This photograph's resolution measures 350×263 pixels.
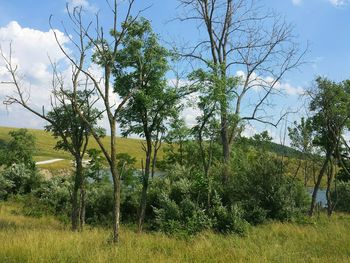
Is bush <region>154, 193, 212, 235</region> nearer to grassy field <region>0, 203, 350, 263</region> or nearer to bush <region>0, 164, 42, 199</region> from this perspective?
grassy field <region>0, 203, 350, 263</region>

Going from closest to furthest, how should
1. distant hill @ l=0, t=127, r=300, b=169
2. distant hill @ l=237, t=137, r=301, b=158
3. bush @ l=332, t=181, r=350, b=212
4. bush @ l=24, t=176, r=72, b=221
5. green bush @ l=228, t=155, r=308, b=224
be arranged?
green bush @ l=228, t=155, r=308, b=224
distant hill @ l=237, t=137, r=301, b=158
distant hill @ l=0, t=127, r=300, b=169
bush @ l=24, t=176, r=72, b=221
bush @ l=332, t=181, r=350, b=212

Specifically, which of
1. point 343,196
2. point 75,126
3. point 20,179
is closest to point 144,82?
point 75,126

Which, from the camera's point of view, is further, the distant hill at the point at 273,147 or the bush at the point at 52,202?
the bush at the point at 52,202

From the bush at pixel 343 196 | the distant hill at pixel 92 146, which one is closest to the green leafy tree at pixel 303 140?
the distant hill at pixel 92 146

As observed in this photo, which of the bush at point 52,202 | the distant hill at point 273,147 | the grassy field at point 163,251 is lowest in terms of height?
the bush at point 52,202

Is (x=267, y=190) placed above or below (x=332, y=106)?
below

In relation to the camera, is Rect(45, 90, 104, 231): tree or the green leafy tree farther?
the green leafy tree

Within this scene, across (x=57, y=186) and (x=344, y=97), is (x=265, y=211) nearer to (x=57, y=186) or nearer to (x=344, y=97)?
(x=344, y=97)

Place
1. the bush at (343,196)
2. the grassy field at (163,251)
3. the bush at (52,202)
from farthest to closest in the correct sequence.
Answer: the bush at (343,196), the bush at (52,202), the grassy field at (163,251)

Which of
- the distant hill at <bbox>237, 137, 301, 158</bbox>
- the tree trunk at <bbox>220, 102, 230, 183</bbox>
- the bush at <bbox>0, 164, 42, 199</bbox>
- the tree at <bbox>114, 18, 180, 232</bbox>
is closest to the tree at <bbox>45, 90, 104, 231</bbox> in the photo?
the tree at <bbox>114, 18, 180, 232</bbox>

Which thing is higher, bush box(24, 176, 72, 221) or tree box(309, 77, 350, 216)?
tree box(309, 77, 350, 216)

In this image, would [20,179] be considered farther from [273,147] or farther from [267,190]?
[267,190]

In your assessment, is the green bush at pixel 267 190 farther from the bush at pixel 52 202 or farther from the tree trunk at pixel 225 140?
the bush at pixel 52 202

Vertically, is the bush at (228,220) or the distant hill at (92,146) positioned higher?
the distant hill at (92,146)
